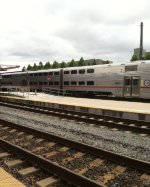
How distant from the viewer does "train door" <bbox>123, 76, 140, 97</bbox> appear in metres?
23.7

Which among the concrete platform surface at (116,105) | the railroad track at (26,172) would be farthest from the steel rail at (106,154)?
the concrete platform surface at (116,105)

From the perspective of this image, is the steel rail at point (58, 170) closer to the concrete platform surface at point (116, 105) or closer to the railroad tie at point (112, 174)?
the railroad tie at point (112, 174)

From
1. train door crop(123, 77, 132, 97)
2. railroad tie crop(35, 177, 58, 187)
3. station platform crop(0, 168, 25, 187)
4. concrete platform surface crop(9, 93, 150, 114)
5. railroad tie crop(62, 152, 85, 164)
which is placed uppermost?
train door crop(123, 77, 132, 97)

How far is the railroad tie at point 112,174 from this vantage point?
215 inches

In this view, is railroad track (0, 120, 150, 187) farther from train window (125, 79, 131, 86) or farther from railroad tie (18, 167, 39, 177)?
train window (125, 79, 131, 86)

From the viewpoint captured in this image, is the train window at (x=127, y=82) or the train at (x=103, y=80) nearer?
the train at (x=103, y=80)

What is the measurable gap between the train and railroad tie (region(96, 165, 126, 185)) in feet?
58.1

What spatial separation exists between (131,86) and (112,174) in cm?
1925

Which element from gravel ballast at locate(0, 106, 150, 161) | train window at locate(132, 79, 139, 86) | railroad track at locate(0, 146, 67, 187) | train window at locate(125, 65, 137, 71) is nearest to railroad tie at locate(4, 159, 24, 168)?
railroad track at locate(0, 146, 67, 187)

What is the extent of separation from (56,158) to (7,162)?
1293 millimetres

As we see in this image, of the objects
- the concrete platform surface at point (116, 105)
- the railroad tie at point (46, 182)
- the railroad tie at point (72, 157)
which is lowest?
the railroad tie at point (72, 157)

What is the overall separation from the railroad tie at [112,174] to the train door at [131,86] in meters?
18.2

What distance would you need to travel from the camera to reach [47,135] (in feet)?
30.3

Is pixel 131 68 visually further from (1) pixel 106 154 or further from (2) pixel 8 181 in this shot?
(2) pixel 8 181
